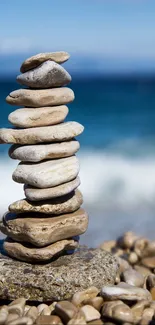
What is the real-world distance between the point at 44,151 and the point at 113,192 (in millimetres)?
5712

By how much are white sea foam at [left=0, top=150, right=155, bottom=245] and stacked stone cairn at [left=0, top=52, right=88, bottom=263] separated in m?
2.48

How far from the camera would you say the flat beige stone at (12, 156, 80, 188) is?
562cm

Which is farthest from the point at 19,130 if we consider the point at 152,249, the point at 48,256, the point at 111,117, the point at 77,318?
the point at 111,117

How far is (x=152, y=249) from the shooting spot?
7.63 m

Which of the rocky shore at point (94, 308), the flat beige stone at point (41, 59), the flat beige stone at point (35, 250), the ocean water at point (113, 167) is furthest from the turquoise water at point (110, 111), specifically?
the rocky shore at point (94, 308)

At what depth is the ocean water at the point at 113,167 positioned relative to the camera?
9.32 m

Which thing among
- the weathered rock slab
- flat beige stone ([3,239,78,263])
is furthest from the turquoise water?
the weathered rock slab

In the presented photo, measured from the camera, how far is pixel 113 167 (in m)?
Answer: 13.5

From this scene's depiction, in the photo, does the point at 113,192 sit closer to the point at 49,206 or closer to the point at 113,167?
the point at 113,167

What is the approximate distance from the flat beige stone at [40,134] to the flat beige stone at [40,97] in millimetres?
234

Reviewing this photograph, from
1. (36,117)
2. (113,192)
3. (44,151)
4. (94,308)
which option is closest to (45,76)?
(36,117)

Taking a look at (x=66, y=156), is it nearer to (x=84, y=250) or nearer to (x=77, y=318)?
(x=84, y=250)

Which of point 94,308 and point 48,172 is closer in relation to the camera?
point 94,308

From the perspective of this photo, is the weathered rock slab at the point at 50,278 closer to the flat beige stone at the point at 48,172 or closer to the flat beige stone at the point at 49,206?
the flat beige stone at the point at 49,206
